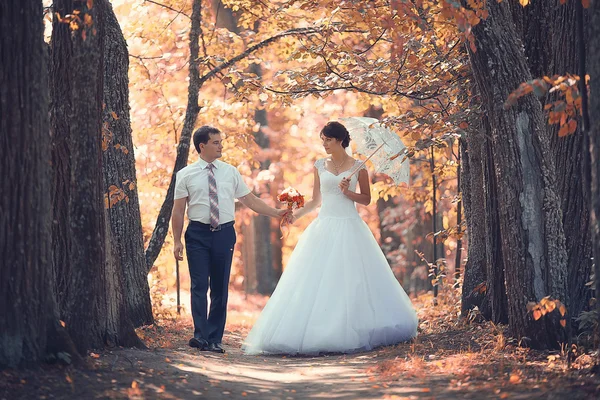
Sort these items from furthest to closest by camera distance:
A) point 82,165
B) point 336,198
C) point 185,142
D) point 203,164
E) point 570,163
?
point 185,142
point 336,198
point 203,164
point 570,163
point 82,165

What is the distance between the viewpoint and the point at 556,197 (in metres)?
7.21

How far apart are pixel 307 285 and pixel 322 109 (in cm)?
1468

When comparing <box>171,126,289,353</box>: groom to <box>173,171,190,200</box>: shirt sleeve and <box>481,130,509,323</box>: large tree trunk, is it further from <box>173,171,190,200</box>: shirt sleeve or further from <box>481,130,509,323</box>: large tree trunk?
<box>481,130,509,323</box>: large tree trunk

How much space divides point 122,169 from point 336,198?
2.57 metres

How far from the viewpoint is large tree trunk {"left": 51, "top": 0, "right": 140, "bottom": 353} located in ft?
22.2

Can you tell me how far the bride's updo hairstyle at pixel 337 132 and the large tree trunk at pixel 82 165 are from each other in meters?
3.53

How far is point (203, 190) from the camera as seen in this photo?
9.05 meters

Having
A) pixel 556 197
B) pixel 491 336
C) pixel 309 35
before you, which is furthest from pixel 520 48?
pixel 309 35

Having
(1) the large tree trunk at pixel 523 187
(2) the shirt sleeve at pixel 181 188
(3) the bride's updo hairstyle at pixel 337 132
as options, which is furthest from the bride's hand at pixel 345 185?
(1) the large tree trunk at pixel 523 187

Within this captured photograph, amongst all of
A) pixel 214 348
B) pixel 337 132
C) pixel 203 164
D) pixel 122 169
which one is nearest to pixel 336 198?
pixel 337 132

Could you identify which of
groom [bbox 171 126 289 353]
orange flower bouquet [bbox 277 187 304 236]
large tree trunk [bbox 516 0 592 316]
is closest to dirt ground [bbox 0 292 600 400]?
groom [bbox 171 126 289 353]

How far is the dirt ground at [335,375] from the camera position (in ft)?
18.7

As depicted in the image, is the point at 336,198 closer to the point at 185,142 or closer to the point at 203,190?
the point at 203,190

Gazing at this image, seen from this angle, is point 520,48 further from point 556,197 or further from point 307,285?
point 307,285
